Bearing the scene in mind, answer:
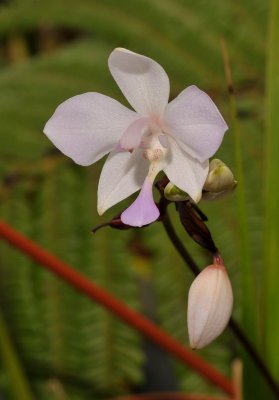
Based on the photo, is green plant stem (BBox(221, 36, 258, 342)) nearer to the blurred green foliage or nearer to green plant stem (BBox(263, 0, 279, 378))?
green plant stem (BBox(263, 0, 279, 378))

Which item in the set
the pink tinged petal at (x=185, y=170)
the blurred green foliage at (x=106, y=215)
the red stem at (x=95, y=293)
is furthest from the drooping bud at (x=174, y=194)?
the blurred green foliage at (x=106, y=215)

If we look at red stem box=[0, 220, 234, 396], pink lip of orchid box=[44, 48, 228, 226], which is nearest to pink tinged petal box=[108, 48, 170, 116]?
pink lip of orchid box=[44, 48, 228, 226]

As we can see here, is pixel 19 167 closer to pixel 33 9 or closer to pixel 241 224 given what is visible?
pixel 33 9

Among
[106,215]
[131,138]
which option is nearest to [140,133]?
[131,138]

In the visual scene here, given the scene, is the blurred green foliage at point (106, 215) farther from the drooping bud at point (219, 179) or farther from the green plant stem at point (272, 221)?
the drooping bud at point (219, 179)

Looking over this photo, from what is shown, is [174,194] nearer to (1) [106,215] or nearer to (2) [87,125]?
(2) [87,125]
